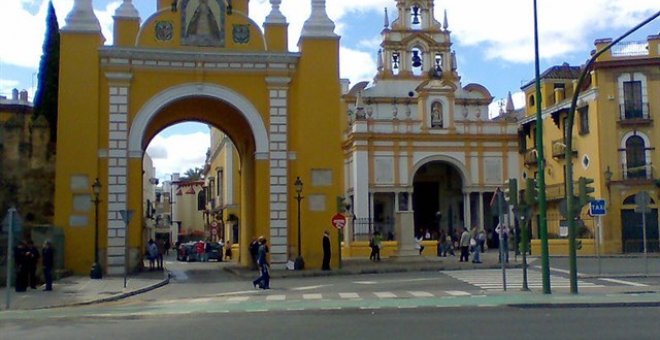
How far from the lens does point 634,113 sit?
46.9m

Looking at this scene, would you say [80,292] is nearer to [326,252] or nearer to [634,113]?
[326,252]

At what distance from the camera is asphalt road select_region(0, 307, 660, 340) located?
13086 millimetres

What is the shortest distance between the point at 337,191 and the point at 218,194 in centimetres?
3766

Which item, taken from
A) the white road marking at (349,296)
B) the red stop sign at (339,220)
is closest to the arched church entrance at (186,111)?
the red stop sign at (339,220)

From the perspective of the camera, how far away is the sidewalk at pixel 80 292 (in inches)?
840

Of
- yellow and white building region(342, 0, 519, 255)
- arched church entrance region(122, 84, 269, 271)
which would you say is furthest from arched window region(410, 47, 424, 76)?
arched church entrance region(122, 84, 269, 271)

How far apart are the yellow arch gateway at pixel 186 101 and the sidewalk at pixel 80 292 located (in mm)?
2286

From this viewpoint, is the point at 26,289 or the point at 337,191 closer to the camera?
the point at 26,289

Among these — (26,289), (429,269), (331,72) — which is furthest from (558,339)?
(331,72)

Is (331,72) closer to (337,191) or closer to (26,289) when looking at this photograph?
(337,191)

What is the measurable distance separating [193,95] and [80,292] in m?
10.9

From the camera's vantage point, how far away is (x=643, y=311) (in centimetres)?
1658

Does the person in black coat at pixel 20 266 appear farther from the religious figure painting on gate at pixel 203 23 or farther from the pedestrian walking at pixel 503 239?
the pedestrian walking at pixel 503 239

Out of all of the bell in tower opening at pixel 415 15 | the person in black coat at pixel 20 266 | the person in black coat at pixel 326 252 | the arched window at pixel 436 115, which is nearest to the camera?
the person in black coat at pixel 20 266
